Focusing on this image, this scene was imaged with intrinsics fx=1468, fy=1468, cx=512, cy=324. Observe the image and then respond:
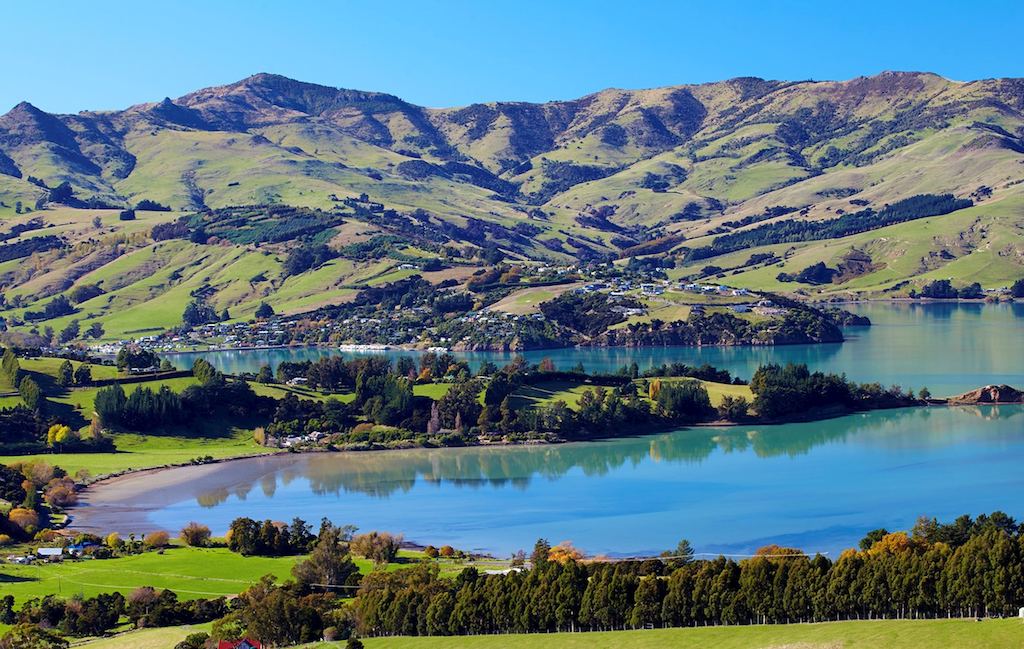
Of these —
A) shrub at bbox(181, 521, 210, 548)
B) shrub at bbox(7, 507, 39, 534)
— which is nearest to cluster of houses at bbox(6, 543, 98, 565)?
shrub at bbox(181, 521, 210, 548)

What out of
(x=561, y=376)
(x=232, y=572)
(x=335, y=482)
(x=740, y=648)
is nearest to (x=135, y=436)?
(x=335, y=482)

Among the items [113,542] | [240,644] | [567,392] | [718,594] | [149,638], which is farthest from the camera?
[567,392]

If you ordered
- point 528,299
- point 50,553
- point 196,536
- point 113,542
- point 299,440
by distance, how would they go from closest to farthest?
point 50,553
point 113,542
point 196,536
point 299,440
point 528,299

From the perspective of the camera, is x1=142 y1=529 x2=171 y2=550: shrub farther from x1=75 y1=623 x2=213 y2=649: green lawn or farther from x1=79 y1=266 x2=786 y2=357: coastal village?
x1=79 y1=266 x2=786 y2=357: coastal village

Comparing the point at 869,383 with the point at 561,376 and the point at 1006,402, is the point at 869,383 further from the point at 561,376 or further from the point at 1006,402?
the point at 561,376

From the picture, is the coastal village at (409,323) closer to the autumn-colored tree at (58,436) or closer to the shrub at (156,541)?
the autumn-colored tree at (58,436)

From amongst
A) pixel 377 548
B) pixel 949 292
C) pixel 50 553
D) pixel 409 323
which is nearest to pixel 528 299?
pixel 409 323

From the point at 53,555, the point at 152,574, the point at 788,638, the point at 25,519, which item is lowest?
the point at 788,638

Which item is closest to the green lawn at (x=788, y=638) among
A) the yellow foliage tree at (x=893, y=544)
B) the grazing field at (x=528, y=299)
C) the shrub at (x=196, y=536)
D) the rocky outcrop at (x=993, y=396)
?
the yellow foliage tree at (x=893, y=544)

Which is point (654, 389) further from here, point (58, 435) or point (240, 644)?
point (240, 644)
